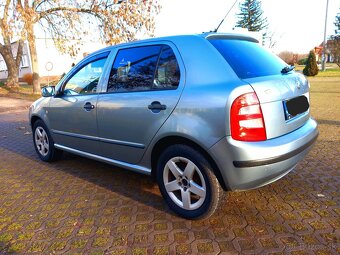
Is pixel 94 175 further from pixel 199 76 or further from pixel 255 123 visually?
pixel 255 123

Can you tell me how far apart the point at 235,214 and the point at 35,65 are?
61.0ft

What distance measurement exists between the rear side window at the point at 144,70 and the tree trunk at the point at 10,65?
20425 mm

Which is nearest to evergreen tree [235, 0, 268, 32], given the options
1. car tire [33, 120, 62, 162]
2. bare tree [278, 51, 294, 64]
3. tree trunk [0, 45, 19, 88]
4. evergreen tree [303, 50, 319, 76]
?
bare tree [278, 51, 294, 64]

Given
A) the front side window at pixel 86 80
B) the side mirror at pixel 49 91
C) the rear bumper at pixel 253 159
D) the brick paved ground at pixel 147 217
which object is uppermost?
the front side window at pixel 86 80

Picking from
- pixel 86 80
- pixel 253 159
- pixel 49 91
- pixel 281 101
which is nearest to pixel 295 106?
pixel 281 101

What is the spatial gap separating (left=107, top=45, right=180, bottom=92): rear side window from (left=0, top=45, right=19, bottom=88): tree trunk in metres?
20.4

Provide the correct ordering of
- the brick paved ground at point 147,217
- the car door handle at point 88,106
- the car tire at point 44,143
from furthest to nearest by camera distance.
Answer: the car tire at point 44,143 → the car door handle at point 88,106 → the brick paved ground at point 147,217

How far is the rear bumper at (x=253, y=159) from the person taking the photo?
7.97 feet

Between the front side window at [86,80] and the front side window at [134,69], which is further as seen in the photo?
the front side window at [86,80]

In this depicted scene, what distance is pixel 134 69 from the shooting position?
3.30 meters

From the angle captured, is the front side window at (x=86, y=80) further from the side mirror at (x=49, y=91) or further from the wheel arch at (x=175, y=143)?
the wheel arch at (x=175, y=143)

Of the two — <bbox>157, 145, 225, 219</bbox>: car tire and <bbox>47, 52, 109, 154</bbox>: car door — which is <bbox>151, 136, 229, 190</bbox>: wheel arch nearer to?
<bbox>157, 145, 225, 219</bbox>: car tire

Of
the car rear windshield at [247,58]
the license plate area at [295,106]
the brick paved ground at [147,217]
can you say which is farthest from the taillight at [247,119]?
the brick paved ground at [147,217]

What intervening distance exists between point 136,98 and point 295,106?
1613 millimetres
